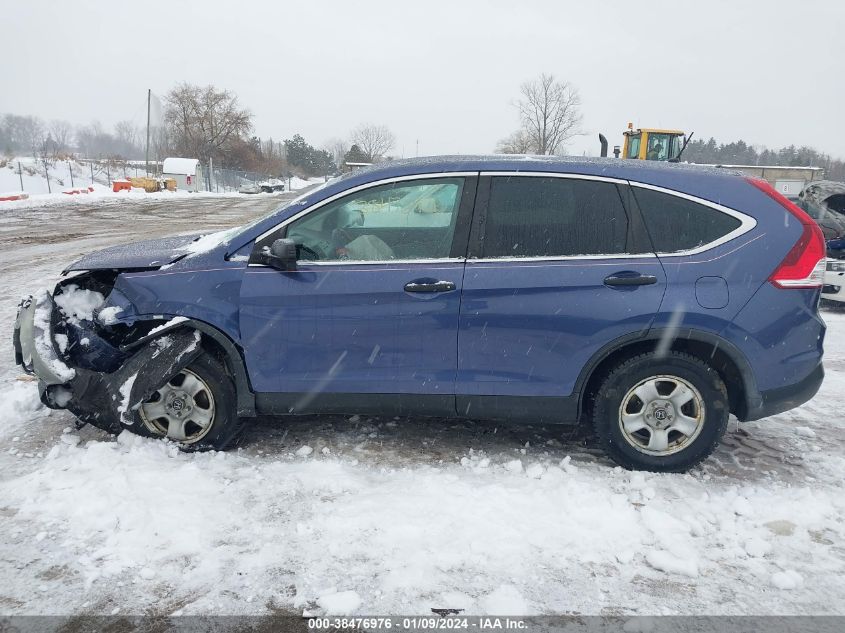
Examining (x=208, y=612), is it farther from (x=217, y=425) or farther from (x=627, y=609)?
(x=627, y=609)

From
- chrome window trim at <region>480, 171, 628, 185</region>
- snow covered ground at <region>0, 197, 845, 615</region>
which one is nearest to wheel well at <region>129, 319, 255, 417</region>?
snow covered ground at <region>0, 197, 845, 615</region>

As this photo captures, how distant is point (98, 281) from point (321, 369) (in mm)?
1946

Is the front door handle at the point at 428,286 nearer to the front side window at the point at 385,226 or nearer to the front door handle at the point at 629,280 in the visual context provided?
the front side window at the point at 385,226

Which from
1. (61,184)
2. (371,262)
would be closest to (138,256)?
(371,262)

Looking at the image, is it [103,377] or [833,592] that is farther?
[103,377]

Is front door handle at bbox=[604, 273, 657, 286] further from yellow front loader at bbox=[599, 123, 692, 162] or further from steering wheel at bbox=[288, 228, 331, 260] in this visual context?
yellow front loader at bbox=[599, 123, 692, 162]

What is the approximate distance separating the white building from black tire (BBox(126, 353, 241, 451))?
2151 inches

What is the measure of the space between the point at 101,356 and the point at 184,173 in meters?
55.1

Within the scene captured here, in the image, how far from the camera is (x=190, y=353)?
11.6ft

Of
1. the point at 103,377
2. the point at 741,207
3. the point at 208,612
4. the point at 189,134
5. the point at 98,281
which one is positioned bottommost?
the point at 208,612

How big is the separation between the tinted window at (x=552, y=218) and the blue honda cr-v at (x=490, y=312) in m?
0.01

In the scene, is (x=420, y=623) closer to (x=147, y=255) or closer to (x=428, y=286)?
(x=428, y=286)

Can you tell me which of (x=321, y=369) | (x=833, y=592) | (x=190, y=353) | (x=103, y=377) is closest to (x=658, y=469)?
(x=833, y=592)


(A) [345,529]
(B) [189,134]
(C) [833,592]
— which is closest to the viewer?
(C) [833,592]
